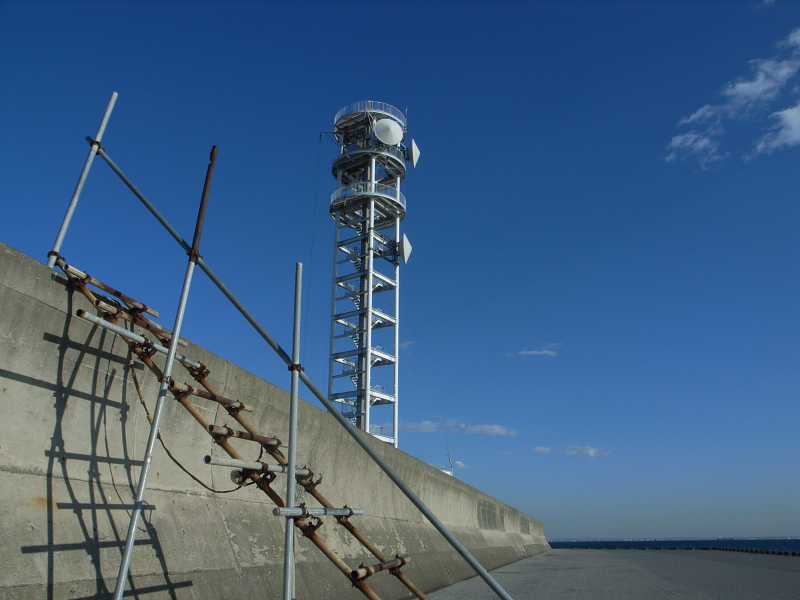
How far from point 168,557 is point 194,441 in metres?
1.62

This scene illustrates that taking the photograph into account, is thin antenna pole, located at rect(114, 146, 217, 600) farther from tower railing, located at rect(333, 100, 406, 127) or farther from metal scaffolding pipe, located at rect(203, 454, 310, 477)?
tower railing, located at rect(333, 100, 406, 127)

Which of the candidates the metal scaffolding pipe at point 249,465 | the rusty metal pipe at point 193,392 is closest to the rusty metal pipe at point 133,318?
the rusty metal pipe at point 193,392

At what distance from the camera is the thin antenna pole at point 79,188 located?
5.96m

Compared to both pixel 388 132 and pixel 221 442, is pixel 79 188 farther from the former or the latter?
pixel 388 132

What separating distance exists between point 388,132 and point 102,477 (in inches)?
1539

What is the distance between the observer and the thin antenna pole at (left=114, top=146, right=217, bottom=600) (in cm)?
449

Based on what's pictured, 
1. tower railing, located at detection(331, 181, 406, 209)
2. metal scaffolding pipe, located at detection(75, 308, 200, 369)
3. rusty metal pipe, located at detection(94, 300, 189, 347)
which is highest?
tower railing, located at detection(331, 181, 406, 209)

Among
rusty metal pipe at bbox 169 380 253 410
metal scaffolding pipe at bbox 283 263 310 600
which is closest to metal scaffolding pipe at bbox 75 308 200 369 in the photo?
rusty metal pipe at bbox 169 380 253 410

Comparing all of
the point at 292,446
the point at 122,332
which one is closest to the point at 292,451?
the point at 292,446

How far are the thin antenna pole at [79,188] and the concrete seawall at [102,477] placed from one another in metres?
0.24

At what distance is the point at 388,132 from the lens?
138 feet

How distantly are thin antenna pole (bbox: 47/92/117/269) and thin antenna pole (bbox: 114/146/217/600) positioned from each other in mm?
1361

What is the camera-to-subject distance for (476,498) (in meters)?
26.6

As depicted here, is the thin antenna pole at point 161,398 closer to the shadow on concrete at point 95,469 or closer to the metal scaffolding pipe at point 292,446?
the shadow on concrete at point 95,469
